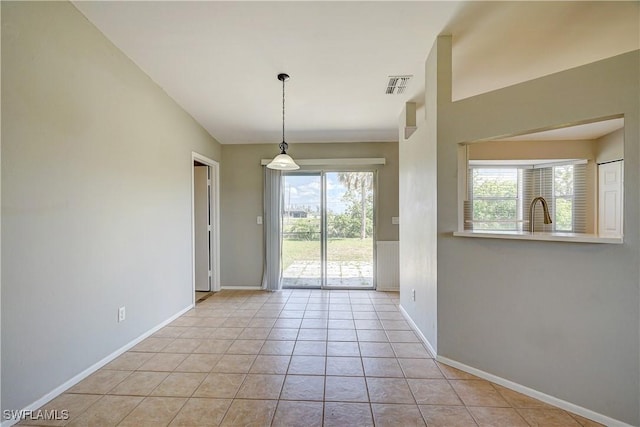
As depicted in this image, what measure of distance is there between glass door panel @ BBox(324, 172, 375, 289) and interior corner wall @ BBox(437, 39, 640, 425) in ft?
7.71

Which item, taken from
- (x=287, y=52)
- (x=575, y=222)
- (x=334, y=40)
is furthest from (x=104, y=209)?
(x=575, y=222)

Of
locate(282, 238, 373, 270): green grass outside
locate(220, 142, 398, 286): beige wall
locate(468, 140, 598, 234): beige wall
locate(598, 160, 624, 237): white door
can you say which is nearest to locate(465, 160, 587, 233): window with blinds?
locate(468, 140, 598, 234): beige wall

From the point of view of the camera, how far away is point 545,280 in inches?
74.3

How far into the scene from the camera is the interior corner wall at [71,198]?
1.70m

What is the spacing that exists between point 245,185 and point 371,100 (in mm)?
2515

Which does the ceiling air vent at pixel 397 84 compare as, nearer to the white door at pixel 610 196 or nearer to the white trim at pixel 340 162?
the white trim at pixel 340 162

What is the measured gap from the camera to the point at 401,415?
5.73ft

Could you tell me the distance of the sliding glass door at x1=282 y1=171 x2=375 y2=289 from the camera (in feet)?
A: 15.4

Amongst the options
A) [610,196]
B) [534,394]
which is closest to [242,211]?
[534,394]

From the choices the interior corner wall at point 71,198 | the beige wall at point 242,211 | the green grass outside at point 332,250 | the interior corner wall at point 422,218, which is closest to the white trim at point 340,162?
the beige wall at point 242,211

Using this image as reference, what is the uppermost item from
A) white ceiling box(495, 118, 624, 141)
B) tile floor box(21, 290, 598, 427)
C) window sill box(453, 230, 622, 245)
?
white ceiling box(495, 118, 624, 141)

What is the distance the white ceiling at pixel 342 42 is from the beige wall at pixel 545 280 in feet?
1.16

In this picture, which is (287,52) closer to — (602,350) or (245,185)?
(245,185)

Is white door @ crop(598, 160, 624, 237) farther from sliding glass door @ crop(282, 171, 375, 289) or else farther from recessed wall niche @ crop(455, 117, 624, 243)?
sliding glass door @ crop(282, 171, 375, 289)
